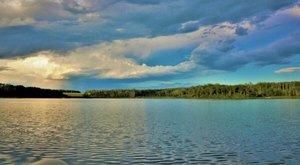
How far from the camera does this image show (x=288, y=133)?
42031 mm

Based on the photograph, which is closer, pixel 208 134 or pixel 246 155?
pixel 246 155

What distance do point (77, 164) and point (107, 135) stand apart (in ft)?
49.3

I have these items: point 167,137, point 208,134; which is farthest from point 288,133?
point 167,137

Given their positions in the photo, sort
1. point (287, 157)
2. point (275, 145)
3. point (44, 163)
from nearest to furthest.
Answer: point (44, 163)
point (287, 157)
point (275, 145)

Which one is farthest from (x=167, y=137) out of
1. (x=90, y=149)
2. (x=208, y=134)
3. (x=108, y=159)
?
(x=108, y=159)

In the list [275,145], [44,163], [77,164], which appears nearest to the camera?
[44,163]

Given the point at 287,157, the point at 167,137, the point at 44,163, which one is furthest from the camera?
the point at 167,137

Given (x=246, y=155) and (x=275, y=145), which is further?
(x=275, y=145)

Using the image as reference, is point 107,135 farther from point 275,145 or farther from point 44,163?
point 44,163

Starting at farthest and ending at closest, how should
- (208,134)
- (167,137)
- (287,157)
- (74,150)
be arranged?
(208,134) < (167,137) < (74,150) < (287,157)

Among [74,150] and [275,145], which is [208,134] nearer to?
[275,145]

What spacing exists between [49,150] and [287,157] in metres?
17.7

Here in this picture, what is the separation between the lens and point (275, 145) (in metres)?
32.5

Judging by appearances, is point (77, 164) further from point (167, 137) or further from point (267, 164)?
point (167, 137)
